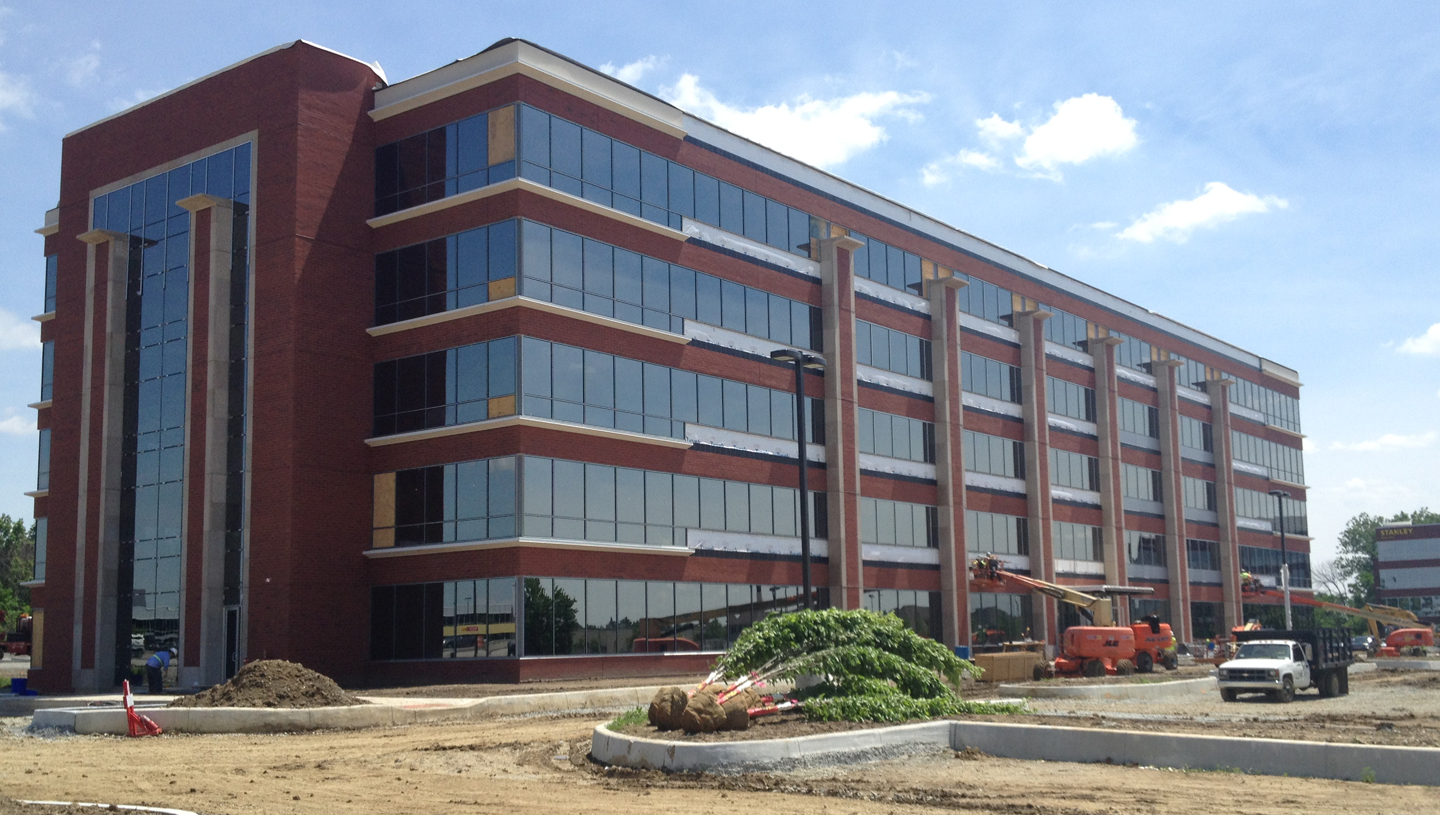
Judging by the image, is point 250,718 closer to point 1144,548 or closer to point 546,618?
point 546,618

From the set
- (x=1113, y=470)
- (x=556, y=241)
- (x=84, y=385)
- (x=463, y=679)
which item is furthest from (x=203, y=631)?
(x=1113, y=470)

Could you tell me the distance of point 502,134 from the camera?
38188mm

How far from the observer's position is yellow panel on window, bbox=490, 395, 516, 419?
120ft

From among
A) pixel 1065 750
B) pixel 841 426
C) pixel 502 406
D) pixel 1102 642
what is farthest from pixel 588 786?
pixel 841 426

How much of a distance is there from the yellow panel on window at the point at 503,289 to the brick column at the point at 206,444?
28.7ft

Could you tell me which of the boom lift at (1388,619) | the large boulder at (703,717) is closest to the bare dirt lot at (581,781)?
the large boulder at (703,717)

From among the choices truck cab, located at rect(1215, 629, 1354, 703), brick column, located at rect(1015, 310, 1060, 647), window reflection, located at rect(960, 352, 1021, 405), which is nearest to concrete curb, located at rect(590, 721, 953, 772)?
truck cab, located at rect(1215, 629, 1354, 703)

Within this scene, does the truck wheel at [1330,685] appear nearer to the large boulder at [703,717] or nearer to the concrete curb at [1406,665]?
the concrete curb at [1406,665]

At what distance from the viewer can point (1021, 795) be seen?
13500 mm

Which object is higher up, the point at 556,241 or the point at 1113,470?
the point at 556,241

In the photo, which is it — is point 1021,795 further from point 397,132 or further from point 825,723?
point 397,132

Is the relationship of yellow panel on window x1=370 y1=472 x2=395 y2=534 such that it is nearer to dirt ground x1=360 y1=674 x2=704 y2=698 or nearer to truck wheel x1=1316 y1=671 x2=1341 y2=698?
dirt ground x1=360 y1=674 x2=704 y2=698

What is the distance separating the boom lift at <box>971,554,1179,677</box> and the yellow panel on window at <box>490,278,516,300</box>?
18.0m

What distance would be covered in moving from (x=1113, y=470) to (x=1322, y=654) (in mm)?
32719
